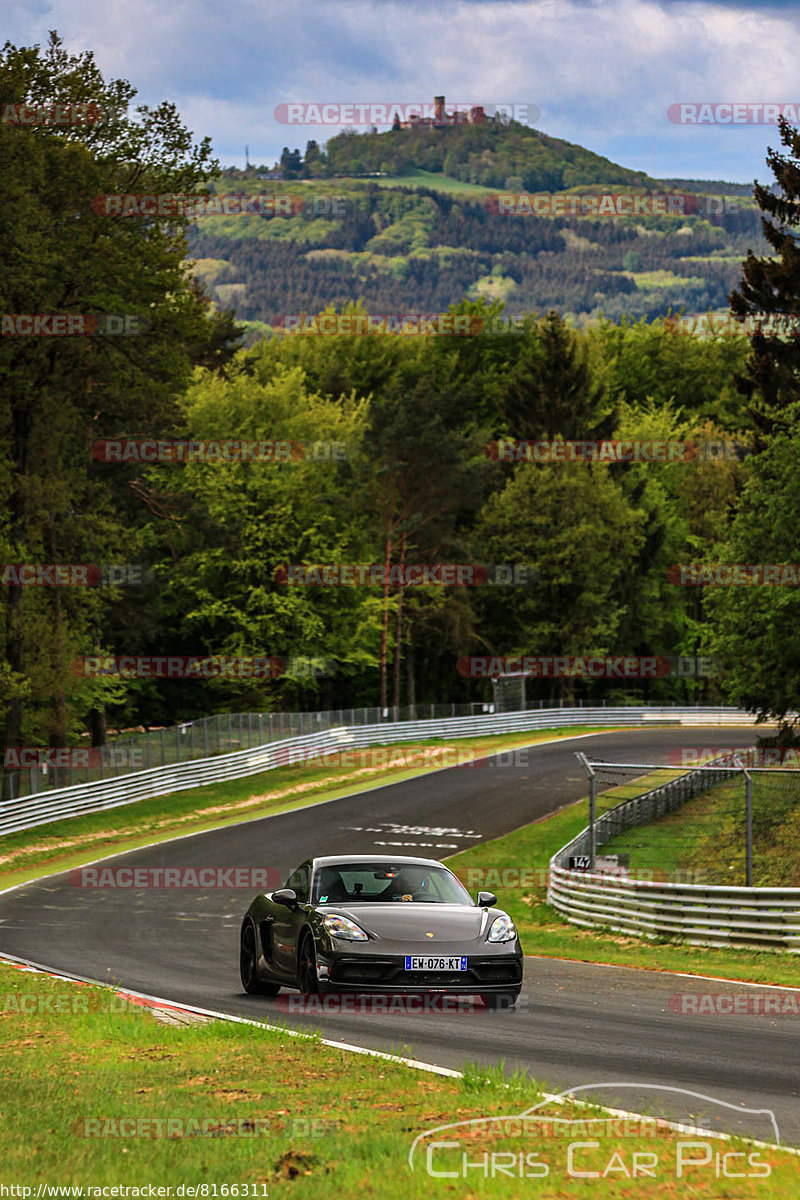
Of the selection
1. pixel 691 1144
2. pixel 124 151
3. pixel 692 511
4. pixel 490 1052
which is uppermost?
pixel 124 151

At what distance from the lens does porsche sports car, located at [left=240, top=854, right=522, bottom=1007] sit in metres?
12.5

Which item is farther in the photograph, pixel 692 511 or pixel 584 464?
pixel 692 511

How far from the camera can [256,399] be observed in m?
76.8

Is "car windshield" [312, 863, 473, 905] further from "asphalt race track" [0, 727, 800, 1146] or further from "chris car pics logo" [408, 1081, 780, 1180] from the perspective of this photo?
"chris car pics logo" [408, 1081, 780, 1180]

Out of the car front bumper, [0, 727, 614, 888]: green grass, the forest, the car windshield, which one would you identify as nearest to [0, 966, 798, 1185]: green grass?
the car front bumper

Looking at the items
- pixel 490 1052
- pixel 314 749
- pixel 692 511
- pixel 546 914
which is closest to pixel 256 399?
pixel 314 749

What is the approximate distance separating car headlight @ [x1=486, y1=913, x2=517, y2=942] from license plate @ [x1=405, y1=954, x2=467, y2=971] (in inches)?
15.8

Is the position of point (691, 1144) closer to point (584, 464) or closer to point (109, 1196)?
point (109, 1196)

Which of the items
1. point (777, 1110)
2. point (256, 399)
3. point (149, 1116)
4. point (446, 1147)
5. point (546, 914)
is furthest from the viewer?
point (256, 399)

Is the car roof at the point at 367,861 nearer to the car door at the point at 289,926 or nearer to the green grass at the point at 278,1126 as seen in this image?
the car door at the point at 289,926

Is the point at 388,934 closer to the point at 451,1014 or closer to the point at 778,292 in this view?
the point at 451,1014

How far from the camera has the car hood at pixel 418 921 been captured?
41.4ft

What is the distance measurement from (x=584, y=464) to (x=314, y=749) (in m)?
34.0

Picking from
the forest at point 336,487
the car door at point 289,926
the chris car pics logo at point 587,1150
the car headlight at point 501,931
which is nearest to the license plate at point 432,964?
the car headlight at point 501,931
